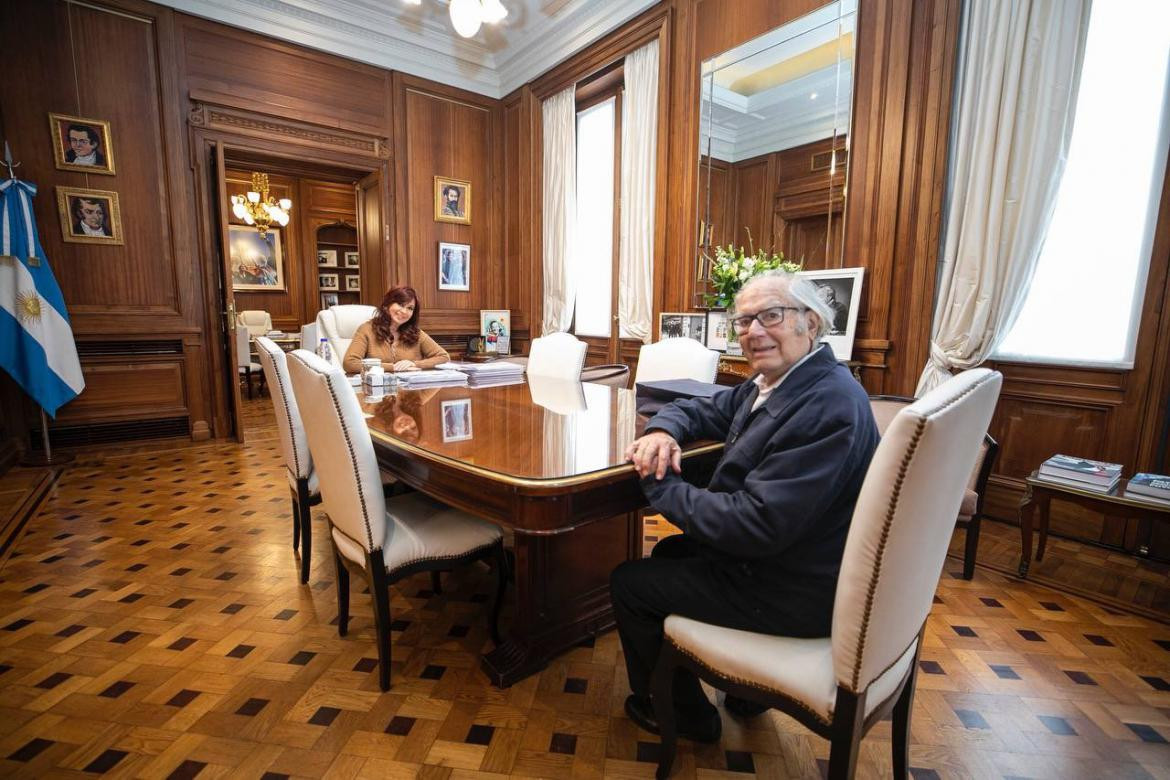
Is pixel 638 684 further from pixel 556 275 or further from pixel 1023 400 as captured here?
pixel 556 275

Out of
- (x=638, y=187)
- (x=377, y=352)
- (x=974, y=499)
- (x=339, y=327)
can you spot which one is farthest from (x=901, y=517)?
(x=638, y=187)

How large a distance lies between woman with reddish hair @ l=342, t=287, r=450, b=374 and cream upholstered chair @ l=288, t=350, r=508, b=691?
1550 mm

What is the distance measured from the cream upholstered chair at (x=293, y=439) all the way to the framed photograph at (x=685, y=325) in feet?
8.83

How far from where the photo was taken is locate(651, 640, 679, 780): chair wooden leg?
120cm

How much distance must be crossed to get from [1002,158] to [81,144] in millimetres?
5971

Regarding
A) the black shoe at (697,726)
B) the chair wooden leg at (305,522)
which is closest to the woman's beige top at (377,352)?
the chair wooden leg at (305,522)

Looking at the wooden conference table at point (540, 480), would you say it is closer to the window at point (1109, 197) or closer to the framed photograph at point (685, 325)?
the framed photograph at point (685, 325)

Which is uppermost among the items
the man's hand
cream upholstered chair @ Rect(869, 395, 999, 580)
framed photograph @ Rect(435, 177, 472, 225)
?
framed photograph @ Rect(435, 177, 472, 225)

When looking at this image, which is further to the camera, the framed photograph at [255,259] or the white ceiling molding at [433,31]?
the framed photograph at [255,259]

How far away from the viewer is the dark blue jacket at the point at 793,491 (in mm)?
1018

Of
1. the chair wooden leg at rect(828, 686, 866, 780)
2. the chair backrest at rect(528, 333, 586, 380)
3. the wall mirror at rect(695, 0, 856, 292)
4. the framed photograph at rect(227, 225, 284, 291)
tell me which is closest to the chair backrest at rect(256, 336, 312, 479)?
the chair backrest at rect(528, 333, 586, 380)

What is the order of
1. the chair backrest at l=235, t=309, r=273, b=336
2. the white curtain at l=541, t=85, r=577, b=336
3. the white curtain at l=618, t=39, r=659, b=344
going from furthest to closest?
1. the chair backrest at l=235, t=309, r=273, b=336
2. the white curtain at l=541, t=85, r=577, b=336
3. the white curtain at l=618, t=39, r=659, b=344

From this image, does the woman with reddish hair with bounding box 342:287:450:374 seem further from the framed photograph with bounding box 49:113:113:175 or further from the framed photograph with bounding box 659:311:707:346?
the framed photograph with bounding box 49:113:113:175

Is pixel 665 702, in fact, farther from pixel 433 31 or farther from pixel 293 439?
pixel 433 31
